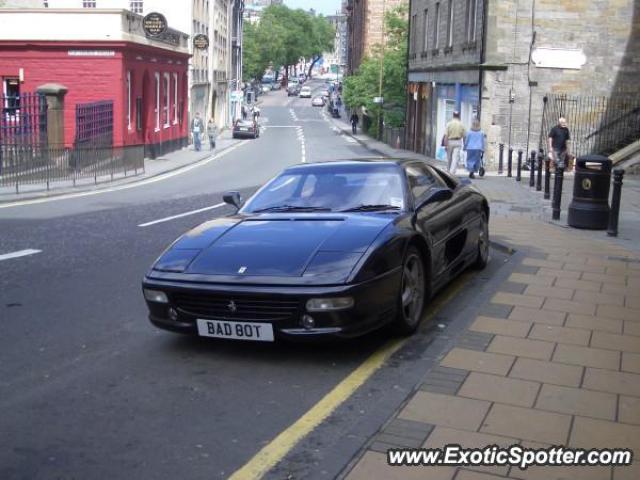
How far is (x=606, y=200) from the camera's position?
12859mm

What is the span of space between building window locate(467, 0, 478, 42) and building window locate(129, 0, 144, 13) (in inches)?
831

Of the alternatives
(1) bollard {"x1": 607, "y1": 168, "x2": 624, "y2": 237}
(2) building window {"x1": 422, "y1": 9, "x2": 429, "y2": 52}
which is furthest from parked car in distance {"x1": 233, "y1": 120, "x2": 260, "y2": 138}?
(1) bollard {"x1": 607, "y1": 168, "x2": 624, "y2": 237}

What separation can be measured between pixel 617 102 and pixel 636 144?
3938 millimetres

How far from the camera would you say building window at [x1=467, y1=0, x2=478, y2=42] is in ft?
98.0

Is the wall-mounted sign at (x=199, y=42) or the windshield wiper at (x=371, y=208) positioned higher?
the wall-mounted sign at (x=199, y=42)

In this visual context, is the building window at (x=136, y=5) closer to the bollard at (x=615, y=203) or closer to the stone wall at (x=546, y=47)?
the stone wall at (x=546, y=47)

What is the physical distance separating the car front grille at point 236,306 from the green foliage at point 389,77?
43.9 m

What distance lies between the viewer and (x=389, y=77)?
53.4 m

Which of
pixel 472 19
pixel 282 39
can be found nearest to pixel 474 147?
pixel 472 19

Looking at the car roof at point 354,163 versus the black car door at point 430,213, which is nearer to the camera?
the black car door at point 430,213

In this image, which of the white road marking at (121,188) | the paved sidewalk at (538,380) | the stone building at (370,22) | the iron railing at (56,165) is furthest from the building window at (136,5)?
the paved sidewalk at (538,380)

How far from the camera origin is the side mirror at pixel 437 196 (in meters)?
7.58

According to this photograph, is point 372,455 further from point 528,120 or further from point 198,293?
point 528,120

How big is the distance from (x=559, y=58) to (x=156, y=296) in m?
24.3
